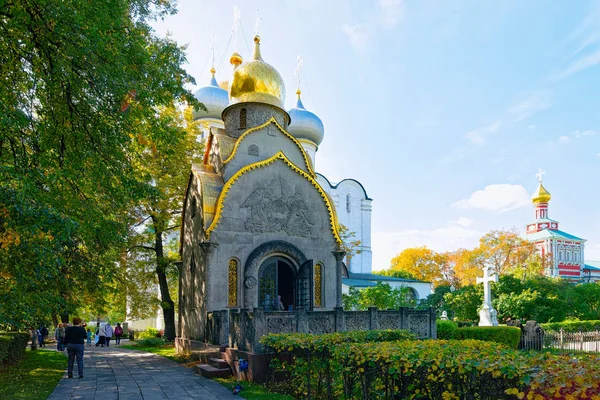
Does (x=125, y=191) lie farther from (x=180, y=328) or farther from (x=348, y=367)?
A: (x=180, y=328)

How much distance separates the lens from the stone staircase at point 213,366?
35.7 feet

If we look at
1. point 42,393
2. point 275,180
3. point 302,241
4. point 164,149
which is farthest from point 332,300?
point 42,393

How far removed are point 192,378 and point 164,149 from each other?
216 inches

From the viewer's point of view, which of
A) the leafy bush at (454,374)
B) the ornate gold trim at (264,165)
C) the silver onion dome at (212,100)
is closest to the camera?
the leafy bush at (454,374)

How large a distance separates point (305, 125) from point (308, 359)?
28.8m

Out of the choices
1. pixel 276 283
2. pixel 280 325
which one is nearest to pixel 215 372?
pixel 280 325

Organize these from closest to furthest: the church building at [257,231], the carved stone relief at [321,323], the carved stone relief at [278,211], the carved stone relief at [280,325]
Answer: the carved stone relief at [280,325] → the carved stone relief at [321,323] → the church building at [257,231] → the carved stone relief at [278,211]

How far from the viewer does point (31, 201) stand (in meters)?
7.07

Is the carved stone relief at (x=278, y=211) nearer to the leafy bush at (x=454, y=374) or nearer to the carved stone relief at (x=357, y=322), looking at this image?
the carved stone relief at (x=357, y=322)

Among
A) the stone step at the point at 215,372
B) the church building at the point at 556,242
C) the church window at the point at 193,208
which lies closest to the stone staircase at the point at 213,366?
the stone step at the point at 215,372

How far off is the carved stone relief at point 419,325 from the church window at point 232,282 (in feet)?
18.5

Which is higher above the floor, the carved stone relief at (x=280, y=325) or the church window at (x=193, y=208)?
the church window at (x=193, y=208)

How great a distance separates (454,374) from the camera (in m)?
4.96

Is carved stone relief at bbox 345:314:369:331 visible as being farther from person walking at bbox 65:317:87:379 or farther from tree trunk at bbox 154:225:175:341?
tree trunk at bbox 154:225:175:341
